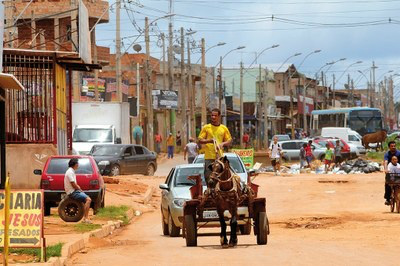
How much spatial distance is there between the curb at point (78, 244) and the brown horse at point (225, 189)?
243cm

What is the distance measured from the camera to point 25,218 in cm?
1466

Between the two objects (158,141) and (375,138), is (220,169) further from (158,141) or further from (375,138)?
(375,138)

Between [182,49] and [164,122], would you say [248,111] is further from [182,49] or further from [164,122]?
[182,49]

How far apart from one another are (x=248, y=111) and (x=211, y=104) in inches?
772

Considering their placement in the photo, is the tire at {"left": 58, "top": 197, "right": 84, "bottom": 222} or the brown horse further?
the tire at {"left": 58, "top": 197, "right": 84, "bottom": 222}

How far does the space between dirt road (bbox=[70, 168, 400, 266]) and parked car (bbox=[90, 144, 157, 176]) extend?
37.6 ft

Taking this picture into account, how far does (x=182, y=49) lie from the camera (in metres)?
79.0

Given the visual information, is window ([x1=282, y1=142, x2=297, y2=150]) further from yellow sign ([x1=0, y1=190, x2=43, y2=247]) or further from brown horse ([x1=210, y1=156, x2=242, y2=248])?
yellow sign ([x1=0, y1=190, x2=43, y2=247])

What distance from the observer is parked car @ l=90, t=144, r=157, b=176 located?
149ft

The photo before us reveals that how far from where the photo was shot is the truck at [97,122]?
4812 centimetres

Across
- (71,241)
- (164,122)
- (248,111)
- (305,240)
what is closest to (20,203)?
(71,241)

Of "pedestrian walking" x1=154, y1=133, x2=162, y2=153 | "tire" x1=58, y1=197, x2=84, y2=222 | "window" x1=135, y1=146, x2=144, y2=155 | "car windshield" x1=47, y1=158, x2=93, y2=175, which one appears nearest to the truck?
"window" x1=135, y1=146, x2=144, y2=155

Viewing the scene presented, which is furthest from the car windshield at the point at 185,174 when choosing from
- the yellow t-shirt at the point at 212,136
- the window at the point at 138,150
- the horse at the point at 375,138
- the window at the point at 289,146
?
the horse at the point at 375,138

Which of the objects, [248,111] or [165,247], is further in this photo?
[248,111]
